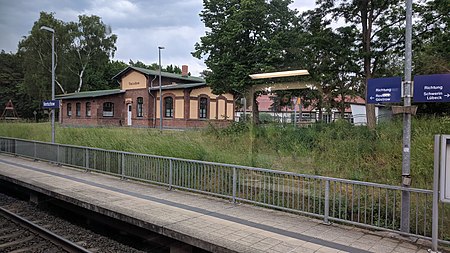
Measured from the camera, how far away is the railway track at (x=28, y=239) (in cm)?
656

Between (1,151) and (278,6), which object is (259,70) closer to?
(278,6)

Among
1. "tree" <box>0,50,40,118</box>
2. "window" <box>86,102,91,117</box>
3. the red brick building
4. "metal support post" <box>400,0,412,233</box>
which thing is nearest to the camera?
"metal support post" <box>400,0,412,233</box>

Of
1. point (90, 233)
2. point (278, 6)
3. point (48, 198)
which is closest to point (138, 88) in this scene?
point (278, 6)

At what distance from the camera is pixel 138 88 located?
3816 centimetres

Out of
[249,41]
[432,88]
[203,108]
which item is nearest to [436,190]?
[432,88]

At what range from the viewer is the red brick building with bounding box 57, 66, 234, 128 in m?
33.9

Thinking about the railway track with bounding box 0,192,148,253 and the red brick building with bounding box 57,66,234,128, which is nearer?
the railway track with bounding box 0,192,148,253

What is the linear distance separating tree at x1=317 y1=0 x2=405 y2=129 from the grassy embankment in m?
3.47

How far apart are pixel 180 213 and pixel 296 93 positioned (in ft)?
27.3

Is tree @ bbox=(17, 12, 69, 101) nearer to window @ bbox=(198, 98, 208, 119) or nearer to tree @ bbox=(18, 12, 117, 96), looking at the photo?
tree @ bbox=(18, 12, 117, 96)

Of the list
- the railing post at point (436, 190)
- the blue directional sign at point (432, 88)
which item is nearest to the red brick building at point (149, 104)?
the blue directional sign at point (432, 88)

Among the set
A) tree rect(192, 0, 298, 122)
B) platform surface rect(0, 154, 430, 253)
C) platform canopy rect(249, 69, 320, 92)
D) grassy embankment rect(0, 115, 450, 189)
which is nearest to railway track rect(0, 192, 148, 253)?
Answer: platform surface rect(0, 154, 430, 253)

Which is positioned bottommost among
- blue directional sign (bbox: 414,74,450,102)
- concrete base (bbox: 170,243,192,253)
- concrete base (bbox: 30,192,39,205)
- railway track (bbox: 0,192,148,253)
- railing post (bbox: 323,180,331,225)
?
railway track (bbox: 0,192,148,253)

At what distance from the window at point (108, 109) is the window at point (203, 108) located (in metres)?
11.2
